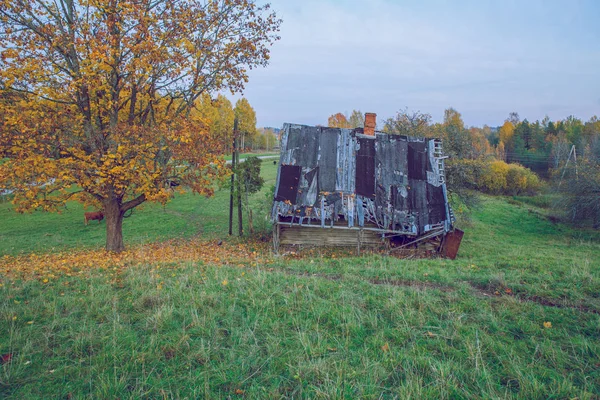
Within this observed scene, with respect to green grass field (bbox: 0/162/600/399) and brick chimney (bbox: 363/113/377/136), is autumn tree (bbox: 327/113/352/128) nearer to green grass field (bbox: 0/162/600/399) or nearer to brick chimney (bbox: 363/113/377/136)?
brick chimney (bbox: 363/113/377/136)

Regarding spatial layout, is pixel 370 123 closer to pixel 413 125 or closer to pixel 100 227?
pixel 413 125

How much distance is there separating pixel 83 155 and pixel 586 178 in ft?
99.0

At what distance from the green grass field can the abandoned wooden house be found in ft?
19.8

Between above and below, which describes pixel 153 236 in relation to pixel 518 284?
below

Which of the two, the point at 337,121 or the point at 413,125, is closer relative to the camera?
the point at 413,125

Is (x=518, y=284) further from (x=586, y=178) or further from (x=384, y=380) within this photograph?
(x=586, y=178)

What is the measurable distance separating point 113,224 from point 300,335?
1142 centimetres

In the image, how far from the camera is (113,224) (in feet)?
44.0

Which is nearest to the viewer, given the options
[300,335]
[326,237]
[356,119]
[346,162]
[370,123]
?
[300,335]

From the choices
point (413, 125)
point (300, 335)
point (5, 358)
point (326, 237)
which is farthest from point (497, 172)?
point (5, 358)

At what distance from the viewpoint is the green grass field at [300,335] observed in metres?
3.71

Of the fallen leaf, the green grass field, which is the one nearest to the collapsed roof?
the green grass field

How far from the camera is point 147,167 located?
11.7 meters

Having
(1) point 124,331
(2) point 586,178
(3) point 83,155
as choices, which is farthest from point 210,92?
(2) point 586,178
